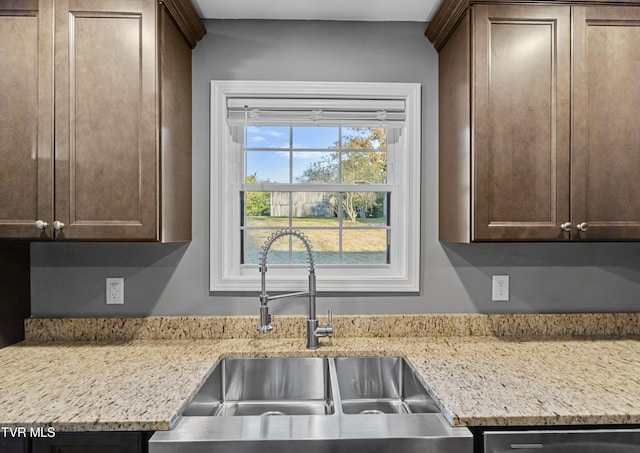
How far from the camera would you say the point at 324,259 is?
2010 millimetres

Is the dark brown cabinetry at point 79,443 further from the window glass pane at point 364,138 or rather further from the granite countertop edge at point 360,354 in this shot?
the window glass pane at point 364,138

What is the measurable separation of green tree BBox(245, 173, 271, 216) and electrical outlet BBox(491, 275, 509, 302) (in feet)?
3.81

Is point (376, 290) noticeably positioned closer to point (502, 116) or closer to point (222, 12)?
point (502, 116)

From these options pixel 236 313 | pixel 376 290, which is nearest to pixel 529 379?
pixel 376 290

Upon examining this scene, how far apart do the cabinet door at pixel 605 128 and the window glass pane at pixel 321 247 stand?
1.05m

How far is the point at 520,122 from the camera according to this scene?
1572mm

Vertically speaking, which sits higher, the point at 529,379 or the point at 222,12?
the point at 222,12

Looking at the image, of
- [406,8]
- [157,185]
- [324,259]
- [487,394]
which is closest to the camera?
[487,394]

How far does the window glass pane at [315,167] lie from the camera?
6.59 feet

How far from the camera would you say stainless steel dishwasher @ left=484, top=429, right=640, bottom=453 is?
43.9 inches

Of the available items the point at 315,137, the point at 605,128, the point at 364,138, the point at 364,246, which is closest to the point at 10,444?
the point at 364,246

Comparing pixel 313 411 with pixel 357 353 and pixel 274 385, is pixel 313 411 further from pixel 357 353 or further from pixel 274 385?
pixel 357 353

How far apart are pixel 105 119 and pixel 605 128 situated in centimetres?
196

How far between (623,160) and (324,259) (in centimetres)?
133
